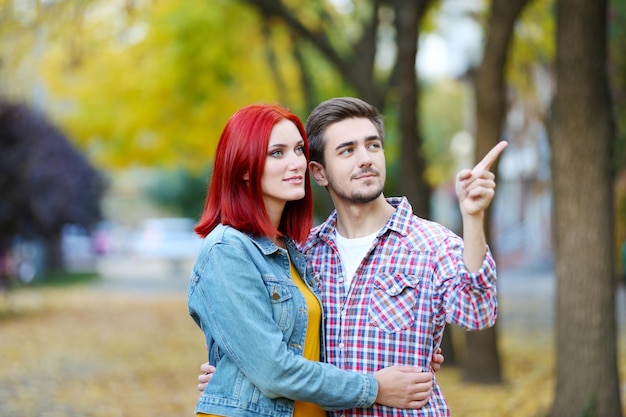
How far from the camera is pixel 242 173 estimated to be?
3.20 m

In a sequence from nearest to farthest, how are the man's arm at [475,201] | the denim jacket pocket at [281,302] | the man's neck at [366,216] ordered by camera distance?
the man's arm at [475,201], the denim jacket pocket at [281,302], the man's neck at [366,216]

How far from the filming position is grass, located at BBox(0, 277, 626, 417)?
9.58 meters

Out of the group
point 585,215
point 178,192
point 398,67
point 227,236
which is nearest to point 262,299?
point 227,236

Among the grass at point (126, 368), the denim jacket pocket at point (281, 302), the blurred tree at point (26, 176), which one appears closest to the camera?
the denim jacket pocket at point (281, 302)

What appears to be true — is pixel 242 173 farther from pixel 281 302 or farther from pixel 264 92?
pixel 264 92

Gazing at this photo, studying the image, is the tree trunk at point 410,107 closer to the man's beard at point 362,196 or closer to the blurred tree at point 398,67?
the blurred tree at point 398,67

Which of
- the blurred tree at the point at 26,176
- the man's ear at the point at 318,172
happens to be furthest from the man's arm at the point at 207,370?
the blurred tree at the point at 26,176

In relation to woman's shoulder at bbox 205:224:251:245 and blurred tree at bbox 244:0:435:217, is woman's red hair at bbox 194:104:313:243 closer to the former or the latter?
woman's shoulder at bbox 205:224:251:245

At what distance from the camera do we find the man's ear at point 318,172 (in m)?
3.52

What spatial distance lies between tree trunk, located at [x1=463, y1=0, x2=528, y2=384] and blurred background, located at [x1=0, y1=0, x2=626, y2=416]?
2 cm

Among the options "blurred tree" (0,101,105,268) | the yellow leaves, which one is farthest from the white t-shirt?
"blurred tree" (0,101,105,268)

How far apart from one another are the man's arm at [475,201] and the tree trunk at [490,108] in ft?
22.0

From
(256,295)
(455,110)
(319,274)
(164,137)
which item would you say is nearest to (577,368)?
(319,274)

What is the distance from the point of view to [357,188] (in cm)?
337
